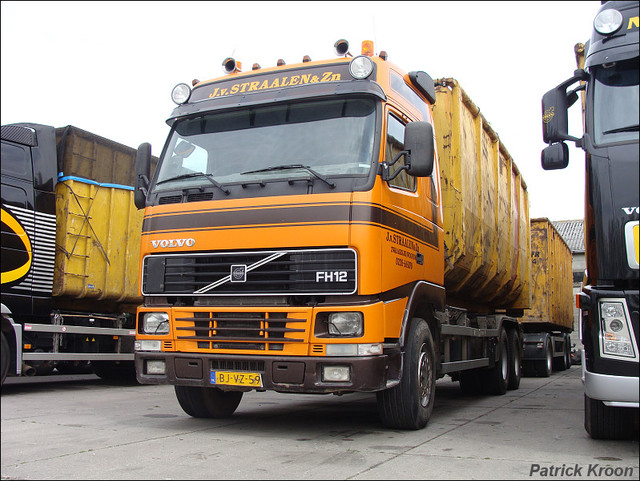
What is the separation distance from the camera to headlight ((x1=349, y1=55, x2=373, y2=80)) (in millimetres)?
6066

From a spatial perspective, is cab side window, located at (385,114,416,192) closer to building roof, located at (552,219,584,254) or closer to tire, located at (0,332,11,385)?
tire, located at (0,332,11,385)

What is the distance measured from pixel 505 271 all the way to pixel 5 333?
749cm

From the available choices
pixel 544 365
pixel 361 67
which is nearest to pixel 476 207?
pixel 361 67

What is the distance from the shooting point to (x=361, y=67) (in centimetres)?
610

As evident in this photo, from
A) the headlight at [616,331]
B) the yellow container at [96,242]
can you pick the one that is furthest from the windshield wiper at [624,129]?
the yellow container at [96,242]

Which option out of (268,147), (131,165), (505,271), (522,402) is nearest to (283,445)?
(268,147)

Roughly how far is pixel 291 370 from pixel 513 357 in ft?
22.9

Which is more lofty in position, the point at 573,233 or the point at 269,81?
the point at 573,233

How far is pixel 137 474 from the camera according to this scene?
452cm

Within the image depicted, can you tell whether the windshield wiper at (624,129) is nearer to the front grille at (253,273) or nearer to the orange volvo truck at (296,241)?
the orange volvo truck at (296,241)

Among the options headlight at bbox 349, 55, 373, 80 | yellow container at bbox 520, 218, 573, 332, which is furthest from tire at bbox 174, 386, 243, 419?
yellow container at bbox 520, 218, 573, 332

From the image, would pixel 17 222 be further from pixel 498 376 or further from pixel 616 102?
pixel 616 102

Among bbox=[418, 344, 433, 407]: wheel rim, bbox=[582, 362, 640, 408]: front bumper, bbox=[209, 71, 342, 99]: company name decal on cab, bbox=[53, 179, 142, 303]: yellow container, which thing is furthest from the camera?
bbox=[53, 179, 142, 303]: yellow container

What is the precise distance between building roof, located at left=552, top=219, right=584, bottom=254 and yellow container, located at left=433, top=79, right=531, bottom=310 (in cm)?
3388
